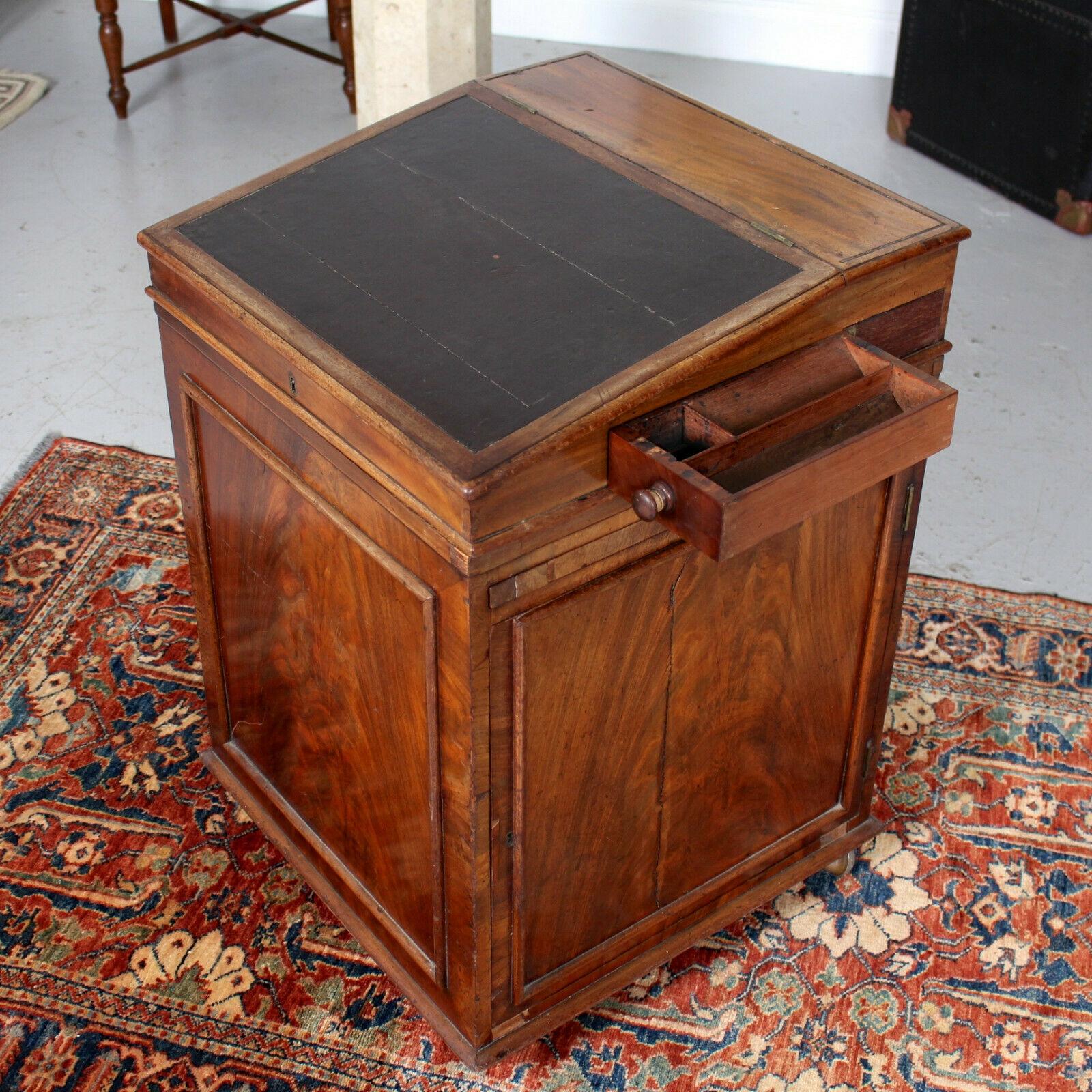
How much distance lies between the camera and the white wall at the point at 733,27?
18.0ft

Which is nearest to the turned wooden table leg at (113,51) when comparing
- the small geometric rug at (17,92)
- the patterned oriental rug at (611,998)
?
the small geometric rug at (17,92)

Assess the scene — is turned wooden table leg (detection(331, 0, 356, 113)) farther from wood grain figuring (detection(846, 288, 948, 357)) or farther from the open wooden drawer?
the open wooden drawer

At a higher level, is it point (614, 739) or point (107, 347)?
point (614, 739)

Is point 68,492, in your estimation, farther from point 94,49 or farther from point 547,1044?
point 94,49

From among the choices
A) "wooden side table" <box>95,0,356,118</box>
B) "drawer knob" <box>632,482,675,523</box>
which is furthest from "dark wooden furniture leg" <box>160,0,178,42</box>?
"drawer knob" <box>632,482,675,523</box>

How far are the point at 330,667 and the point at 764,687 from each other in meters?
0.63

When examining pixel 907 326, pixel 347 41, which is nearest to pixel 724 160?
pixel 907 326

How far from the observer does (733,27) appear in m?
5.59

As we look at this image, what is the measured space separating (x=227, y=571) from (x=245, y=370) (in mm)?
468

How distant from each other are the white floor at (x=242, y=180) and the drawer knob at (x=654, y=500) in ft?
5.74

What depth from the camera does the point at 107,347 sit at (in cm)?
399

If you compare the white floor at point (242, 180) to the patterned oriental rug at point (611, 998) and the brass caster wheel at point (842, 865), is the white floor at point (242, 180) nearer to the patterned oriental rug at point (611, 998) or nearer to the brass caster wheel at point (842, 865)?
the patterned oriental rug at point (611, 998)

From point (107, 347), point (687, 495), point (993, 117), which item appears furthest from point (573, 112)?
point (993, 117)

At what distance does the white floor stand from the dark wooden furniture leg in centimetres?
9
